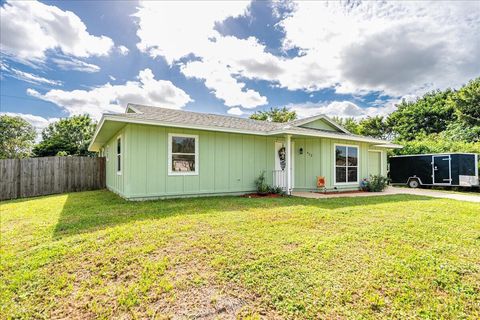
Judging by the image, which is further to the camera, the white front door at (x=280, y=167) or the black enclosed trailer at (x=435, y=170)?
the black enclosed trailer at (x=435, y=170)

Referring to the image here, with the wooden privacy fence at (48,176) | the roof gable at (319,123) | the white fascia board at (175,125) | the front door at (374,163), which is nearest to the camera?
the white fascia board at (175,125)

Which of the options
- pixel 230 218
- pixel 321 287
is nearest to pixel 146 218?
pixel 230 218

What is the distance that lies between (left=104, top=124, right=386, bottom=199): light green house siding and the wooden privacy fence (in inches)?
150

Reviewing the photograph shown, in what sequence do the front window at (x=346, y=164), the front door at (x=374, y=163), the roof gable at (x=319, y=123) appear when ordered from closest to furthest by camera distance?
the front window at (x=346, y=164), the roof gable at (x=319, y=123), the front door at (x=374, y=163)

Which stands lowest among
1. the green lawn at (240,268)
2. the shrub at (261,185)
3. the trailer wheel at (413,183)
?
the green lawn at (240,268)

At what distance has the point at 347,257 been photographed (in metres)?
3.15

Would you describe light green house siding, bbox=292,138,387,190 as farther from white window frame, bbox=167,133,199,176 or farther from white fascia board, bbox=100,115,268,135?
white window frame, bbox=167,133,199,176

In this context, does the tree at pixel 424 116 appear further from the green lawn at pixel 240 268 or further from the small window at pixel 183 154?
the small window at pixel 183 154

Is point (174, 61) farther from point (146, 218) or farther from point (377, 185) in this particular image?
point (377, 185)

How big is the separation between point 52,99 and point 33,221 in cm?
2299

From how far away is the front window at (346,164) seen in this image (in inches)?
411

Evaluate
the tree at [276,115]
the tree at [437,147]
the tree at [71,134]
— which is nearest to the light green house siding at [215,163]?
the tree at [437,147]

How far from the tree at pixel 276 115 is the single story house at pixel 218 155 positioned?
64.5 feet

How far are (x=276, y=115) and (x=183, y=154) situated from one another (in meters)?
25.5
